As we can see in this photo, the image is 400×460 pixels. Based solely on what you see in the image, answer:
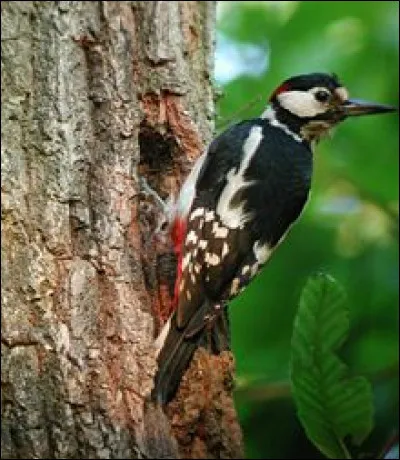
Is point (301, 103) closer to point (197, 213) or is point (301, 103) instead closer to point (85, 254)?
point (197, 213)

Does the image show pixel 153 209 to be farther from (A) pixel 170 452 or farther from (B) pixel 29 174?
(A) pixel 170 452

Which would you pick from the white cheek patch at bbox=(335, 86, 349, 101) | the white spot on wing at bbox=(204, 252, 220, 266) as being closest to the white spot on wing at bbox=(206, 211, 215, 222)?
the white spot on wing at bbox=(204, 252, 220, 266)

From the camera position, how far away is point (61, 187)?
9.97 ft

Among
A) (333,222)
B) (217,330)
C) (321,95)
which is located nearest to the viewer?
(217,330)

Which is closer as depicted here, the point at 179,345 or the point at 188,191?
the point at 179,345

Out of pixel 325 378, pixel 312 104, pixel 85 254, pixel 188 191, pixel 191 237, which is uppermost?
pixel 312 104

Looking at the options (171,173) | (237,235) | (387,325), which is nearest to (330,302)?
(237,235)

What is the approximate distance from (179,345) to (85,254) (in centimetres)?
33

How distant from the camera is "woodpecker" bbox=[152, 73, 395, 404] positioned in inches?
130

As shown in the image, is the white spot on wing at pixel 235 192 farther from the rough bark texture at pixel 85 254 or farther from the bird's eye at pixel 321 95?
the bird's eye at pixel 321 95

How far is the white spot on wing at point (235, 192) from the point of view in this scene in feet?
11.6

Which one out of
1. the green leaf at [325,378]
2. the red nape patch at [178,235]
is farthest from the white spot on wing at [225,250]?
the green leaf at [325,378]

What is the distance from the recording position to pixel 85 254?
3.04 meters

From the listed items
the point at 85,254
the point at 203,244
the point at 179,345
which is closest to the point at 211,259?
the point at 203,244
